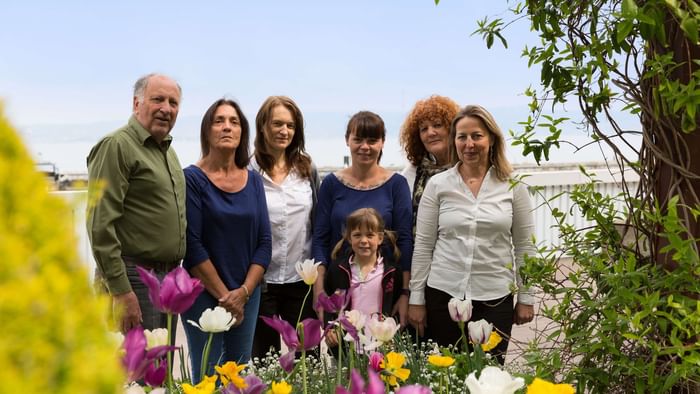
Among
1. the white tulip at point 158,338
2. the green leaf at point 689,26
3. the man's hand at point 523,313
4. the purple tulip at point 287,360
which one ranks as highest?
the green leaf at point 689,26

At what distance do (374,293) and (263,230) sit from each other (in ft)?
1.93

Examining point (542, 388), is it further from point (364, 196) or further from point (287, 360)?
point (364, 196)

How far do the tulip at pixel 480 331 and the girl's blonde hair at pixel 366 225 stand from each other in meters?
1.35

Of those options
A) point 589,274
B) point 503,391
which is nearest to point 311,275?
point 589,274

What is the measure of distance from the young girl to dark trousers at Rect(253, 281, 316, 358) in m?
0.19

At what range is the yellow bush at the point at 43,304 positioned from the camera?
0.34 meters

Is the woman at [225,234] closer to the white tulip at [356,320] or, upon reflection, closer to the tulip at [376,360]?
the white tulip at [356,320]

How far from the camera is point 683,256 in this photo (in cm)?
161

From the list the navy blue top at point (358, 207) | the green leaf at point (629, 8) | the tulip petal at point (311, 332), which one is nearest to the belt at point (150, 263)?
the navy blue top at point (358, 207)

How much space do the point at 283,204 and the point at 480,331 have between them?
1741 millimetres

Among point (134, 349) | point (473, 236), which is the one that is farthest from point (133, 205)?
point (134, 349)

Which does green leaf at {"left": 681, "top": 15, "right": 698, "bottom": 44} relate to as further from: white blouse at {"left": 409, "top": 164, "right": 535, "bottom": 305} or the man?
the man

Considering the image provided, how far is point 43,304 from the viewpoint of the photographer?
35 cm

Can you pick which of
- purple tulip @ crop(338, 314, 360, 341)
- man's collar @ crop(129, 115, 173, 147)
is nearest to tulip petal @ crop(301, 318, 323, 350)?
purple tulip @ crop(338, 314, 360, 341)
